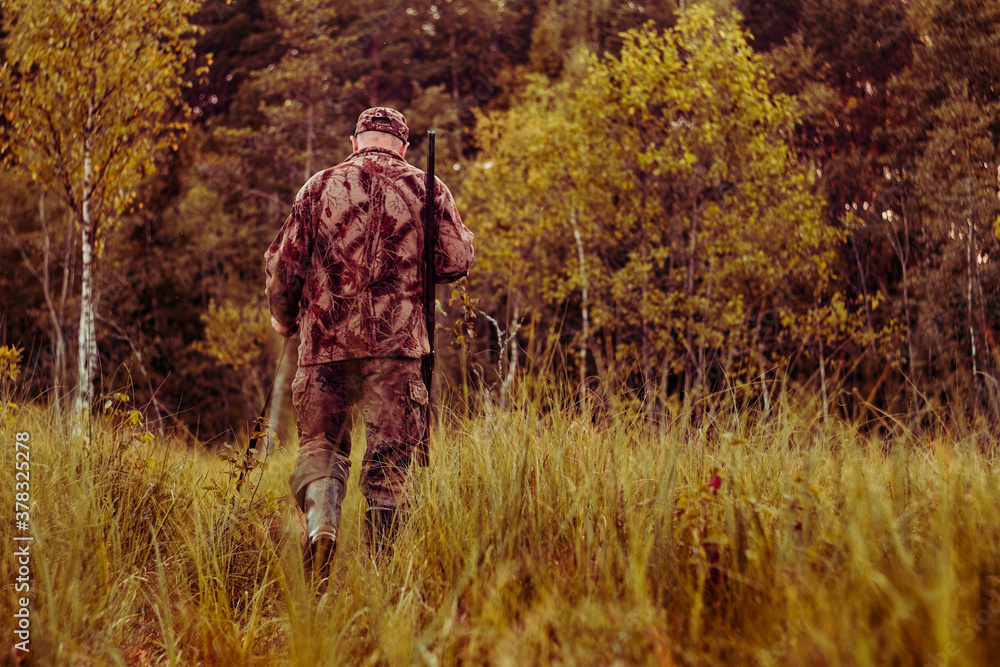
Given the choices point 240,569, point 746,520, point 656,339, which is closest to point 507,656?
point 746,520

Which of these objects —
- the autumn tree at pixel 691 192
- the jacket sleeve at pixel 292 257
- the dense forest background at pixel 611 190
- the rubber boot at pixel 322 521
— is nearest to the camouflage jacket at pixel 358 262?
the jacket sleeve at pixel 292 257

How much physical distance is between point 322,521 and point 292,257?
1373mm

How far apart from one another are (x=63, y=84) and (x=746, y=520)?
40.7 feet

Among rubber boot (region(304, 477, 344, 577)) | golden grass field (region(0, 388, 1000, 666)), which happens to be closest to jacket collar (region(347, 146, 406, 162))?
golden grass field (region(0, 388, 1000, 666))

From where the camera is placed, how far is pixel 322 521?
10.9 feet

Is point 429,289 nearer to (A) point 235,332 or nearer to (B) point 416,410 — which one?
(B) point 416,410

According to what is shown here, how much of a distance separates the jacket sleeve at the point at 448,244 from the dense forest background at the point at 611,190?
16 cm

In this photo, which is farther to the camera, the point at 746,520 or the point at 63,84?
the point at 63,84

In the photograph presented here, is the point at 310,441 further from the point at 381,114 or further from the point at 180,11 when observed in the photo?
the point at 180,11

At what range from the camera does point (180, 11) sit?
458 inches

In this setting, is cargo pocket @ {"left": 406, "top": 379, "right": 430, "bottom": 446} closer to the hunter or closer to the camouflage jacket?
the hunter

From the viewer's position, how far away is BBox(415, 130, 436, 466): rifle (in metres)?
3.68

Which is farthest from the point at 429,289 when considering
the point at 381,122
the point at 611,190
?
the point at 611,190

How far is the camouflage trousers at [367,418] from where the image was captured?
3.56 meters
